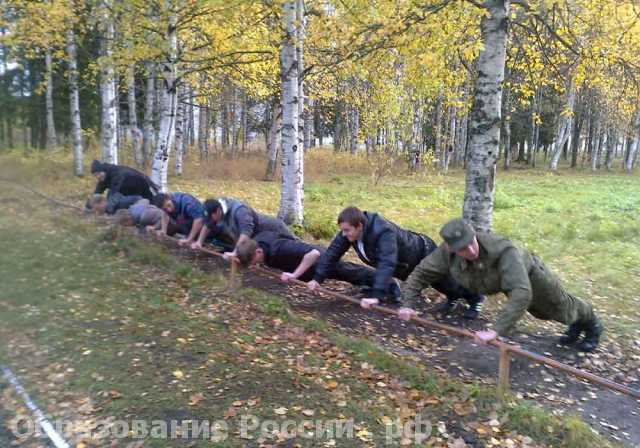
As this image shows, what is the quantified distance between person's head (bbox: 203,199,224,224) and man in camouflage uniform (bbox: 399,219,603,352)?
10.5ft

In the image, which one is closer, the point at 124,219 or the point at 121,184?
the point at 124,219

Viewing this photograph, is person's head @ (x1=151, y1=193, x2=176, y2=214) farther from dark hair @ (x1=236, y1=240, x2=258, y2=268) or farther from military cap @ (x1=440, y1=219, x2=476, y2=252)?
military cap @ (x1=440, y1=219, x2=476, y2=252)

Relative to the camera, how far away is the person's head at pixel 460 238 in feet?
14.0

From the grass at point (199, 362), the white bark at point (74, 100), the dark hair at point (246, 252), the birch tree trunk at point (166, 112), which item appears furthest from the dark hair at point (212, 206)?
the white bark at point (74, 100)

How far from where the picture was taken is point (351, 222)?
548cm

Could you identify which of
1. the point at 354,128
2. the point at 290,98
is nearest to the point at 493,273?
the point at 290,98

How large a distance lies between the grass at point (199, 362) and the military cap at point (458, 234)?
110cm

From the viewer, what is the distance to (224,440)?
3521 millimetres

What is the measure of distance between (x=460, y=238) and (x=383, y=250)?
133 centimetres

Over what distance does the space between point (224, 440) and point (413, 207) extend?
37.4ft

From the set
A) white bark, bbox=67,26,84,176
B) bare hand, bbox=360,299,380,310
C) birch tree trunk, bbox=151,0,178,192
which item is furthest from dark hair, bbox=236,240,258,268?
white bark, bbox=67,26,84,176

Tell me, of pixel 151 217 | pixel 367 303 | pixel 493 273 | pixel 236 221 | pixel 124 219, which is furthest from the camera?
pixel 124 219

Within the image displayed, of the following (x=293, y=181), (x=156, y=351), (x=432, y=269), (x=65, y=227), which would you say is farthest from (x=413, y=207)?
(x=156, y=351)

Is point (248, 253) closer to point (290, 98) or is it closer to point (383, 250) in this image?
point (383, 250)
